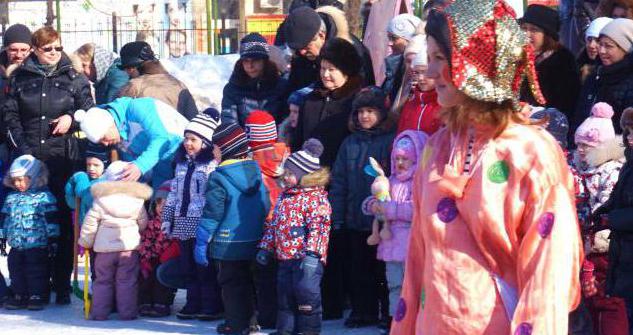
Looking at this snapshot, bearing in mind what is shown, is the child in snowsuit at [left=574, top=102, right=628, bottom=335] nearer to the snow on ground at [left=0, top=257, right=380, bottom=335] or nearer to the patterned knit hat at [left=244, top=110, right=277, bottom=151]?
the snow on ground at [left=0, top=257, right=380, bottom=335]

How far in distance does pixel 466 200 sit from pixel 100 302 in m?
6.10

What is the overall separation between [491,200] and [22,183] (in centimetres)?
676

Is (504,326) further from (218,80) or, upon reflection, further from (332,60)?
(218,80)

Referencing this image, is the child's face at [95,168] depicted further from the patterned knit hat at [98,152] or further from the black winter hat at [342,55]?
the black winter hat at [342,55]

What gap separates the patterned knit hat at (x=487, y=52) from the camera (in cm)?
390

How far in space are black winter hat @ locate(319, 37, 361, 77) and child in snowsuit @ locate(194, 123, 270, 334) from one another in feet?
2.65

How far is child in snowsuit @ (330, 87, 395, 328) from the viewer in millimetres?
8625

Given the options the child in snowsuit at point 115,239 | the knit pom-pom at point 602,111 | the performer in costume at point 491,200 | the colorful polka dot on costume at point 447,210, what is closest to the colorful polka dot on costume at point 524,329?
the performer in costume at point 491,200

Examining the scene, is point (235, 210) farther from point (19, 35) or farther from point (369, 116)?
point (19, 35)

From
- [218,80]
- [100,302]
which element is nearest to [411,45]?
→ [100,302]

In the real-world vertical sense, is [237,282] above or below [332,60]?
below

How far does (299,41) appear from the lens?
973cm

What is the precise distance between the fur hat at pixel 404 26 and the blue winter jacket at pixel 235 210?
158 centimetres

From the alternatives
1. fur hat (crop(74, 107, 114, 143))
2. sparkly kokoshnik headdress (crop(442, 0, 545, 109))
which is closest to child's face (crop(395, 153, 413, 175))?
fur hat (crop(74, 107, 114, 143))
